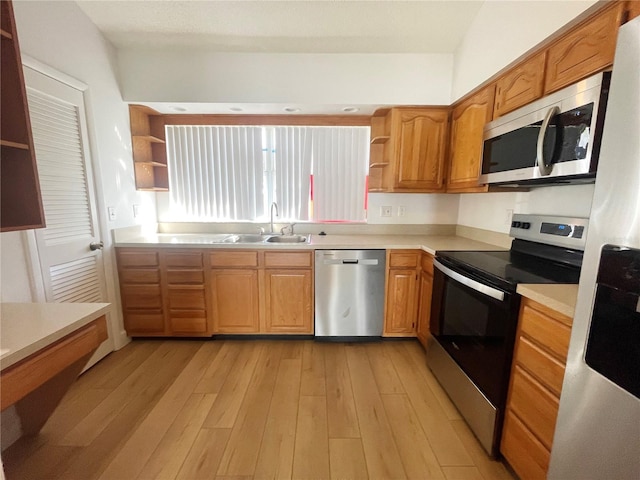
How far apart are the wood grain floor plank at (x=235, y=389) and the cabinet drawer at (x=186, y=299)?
0.55 meters

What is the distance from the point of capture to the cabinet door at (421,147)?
2.45 m

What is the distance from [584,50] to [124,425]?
10.3 feet

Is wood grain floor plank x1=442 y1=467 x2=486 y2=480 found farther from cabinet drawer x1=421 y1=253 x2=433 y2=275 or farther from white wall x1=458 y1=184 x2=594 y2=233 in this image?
white wall x1=458 y1=184 x2=594 y2=233

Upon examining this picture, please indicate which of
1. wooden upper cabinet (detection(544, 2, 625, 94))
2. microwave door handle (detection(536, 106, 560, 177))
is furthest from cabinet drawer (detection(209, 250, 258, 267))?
wooden upper cabinet (detection(544, 2, 625, 94))

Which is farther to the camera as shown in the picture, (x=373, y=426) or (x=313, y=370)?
(x=313, y=370)

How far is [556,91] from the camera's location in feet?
4.47

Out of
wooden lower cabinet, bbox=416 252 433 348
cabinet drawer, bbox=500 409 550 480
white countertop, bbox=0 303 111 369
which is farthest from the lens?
wooden lower cabinet, bbox=416 252 433 348

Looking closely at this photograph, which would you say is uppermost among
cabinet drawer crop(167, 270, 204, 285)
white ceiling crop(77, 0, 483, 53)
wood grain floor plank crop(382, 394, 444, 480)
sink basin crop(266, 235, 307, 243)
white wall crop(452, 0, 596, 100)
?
white ceiling crop(77, 0, 483, 53)

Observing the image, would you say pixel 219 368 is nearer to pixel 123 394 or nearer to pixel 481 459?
pixel 123 394

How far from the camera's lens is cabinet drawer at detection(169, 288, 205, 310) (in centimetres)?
246

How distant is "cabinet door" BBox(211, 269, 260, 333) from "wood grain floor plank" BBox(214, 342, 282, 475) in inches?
15.7

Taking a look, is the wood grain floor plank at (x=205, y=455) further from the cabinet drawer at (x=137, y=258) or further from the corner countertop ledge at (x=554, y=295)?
the corner countertop ledge at (x=554, y=295)

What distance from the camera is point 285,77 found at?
2.41 m

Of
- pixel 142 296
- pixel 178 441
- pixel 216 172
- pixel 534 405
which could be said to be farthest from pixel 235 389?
pixel 216 172
